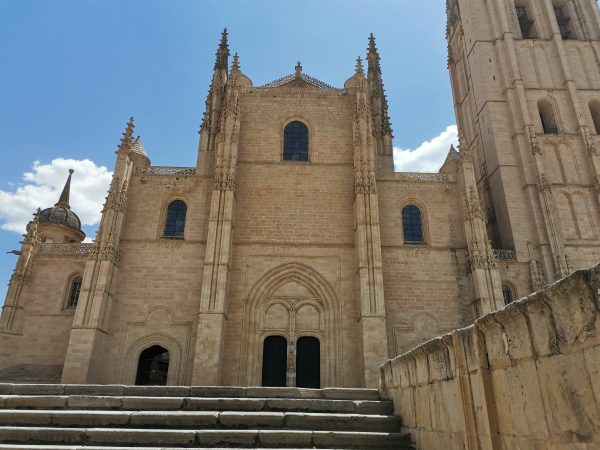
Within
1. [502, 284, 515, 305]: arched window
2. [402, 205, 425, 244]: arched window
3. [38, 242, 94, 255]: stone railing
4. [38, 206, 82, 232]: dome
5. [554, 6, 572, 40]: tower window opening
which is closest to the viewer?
[38, 242, 94, 255]: stone railing

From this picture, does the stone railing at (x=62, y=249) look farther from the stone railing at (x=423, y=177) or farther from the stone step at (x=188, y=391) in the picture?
the stone railing at (x=423, y=177)

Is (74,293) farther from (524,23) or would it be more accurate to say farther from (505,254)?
(524,23)

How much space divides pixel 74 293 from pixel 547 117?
26.4 m

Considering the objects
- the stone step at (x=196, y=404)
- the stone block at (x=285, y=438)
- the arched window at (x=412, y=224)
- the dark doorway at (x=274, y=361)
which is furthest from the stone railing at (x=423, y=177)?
the stone block at (x=285, y=438)

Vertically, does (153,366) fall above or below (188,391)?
above

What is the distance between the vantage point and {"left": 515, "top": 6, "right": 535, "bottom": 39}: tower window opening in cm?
2644

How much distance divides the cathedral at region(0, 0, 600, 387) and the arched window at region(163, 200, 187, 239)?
68mm

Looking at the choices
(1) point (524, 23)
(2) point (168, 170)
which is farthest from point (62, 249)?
(1) point (524, 23)

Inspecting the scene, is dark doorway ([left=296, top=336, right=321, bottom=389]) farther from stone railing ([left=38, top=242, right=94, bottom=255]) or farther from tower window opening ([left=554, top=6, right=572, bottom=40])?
tower window opening ([left=554, top=6, right=572, bottom=40])

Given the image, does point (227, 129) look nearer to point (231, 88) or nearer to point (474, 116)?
point (231, 88)

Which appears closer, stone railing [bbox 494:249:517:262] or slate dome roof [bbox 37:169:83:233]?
stone railing [bbox 494:249:517:262]

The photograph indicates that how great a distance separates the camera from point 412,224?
18609mm

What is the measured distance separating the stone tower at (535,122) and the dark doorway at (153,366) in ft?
52.8

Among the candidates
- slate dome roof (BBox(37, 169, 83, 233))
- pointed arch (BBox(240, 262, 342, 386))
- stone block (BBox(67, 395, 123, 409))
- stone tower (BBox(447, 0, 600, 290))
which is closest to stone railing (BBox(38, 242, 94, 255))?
slate dome roof (BBox(37, 169, 83, 233))
